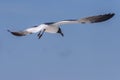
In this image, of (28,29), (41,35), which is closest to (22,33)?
(28,29)

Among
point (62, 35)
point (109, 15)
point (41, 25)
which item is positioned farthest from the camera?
point (62, 35)

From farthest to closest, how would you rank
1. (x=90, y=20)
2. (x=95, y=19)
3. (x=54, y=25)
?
1. (x=54, y=25)
2. (x=90, y=20)
3. (x=95, y=19)

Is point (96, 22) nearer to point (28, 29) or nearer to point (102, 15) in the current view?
point (102, 15)

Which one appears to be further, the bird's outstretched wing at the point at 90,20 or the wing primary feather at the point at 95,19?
the bird's outstretched wing at the point at 90,20

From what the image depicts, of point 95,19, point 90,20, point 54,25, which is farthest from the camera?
point 54,25

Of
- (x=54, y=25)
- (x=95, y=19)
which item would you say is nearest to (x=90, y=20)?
(x=95, y=19)

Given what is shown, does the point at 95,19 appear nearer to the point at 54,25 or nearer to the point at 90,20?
the point at 90,20

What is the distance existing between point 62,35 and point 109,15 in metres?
6.54

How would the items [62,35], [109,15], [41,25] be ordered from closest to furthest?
[109,15]
[41,25]
[62,35]

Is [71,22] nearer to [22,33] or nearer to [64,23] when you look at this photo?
[64,23]

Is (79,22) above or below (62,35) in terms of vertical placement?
below

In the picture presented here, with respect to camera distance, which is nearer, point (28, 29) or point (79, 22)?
point (79, 22)

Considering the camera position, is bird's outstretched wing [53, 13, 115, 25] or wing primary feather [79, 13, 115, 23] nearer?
wing primary feather [79, 13, 115, 23]

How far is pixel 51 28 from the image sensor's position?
29.9 metres
